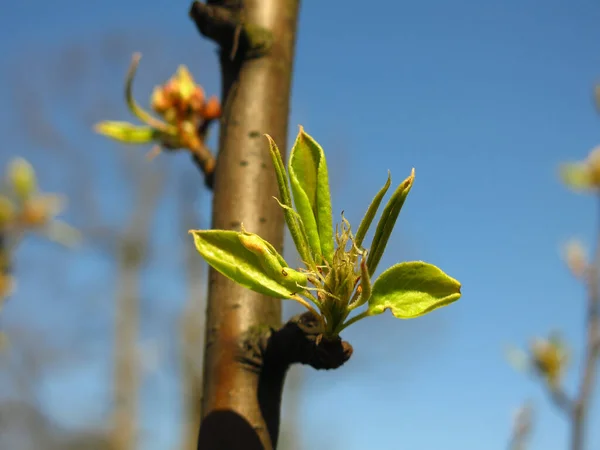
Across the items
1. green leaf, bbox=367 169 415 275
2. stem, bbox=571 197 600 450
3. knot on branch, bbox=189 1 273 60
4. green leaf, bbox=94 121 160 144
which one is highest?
knot on branch, bbox=189 1 273 60

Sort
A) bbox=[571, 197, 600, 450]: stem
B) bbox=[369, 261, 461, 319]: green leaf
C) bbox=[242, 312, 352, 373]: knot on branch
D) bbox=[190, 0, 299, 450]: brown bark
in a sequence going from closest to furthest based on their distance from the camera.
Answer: bbox=[369, 261, 461, 319]: green leaf, bbox=[242, 312, 352, 373]: knot on branch, bbox=[190, 0, 299, 450]: brown bark, bbox=[571, 197, 600, 450]: stem

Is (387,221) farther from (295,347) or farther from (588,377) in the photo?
(588,377)

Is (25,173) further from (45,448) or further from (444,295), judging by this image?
(45,448)

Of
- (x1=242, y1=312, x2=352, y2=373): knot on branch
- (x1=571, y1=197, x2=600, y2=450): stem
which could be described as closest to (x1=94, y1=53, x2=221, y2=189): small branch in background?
(x1=242, y1=312, x2=352, y2=373): knot on branch

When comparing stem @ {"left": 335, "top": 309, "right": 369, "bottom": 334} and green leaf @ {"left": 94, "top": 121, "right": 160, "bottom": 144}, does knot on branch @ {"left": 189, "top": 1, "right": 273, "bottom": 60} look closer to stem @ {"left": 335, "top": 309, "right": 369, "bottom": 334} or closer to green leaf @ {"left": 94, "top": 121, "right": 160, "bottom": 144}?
green leaf @ {"left": 94, "top": 121, "right": 160, "bottom": 144}

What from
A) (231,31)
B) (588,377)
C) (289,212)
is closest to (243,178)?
(231,31)
